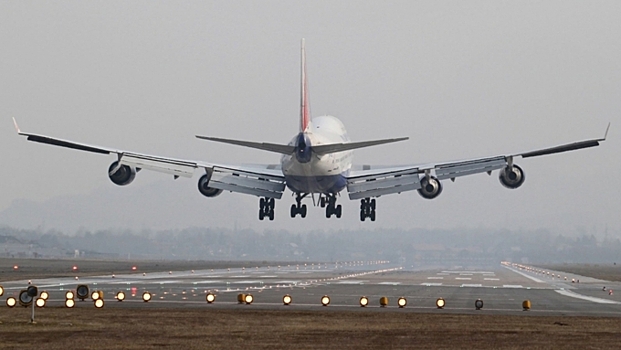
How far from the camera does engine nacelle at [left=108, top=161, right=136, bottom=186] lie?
58688 mm

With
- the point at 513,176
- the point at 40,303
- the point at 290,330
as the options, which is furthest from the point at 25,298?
the point at 513,176

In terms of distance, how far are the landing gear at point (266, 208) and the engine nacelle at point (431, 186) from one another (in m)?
12.2

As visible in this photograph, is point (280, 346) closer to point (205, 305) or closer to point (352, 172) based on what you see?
point (205, 305)

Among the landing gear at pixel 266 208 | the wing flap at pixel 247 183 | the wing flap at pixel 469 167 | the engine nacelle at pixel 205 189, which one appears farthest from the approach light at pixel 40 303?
the wing flap at pixel 469 167

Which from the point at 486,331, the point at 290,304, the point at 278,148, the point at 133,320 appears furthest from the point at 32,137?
the point at 486,331

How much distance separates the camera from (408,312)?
39438 mm

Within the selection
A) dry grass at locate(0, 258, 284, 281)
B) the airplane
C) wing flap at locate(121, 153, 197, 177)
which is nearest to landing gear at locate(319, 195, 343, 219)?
the airplane

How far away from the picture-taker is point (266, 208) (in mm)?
69938

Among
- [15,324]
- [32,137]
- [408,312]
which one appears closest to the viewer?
[15,324]

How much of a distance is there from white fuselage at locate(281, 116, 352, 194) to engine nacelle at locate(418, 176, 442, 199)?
5.90m

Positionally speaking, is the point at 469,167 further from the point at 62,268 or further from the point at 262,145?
the point at 62,268

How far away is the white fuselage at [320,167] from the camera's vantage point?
60.6 m

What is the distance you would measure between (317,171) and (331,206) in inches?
336

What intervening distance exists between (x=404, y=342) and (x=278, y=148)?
1164 inches
